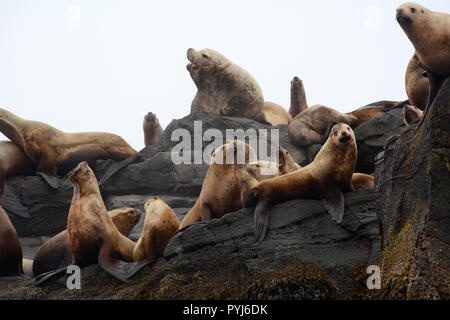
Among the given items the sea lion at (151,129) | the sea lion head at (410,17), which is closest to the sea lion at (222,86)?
A: the sea lion at (151,129)

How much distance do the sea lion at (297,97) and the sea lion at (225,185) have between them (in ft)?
19.4

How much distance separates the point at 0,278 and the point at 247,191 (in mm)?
2844

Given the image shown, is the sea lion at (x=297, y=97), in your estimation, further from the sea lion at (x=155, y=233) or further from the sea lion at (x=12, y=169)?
the sea lion at (x=155, y=233)

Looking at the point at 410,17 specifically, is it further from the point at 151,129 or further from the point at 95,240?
the point at 151,129

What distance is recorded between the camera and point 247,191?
6406 millimetres

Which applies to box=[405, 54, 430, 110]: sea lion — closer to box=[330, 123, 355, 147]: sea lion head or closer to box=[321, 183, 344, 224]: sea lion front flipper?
box=[330, 123, 355, 147]: sea lion head

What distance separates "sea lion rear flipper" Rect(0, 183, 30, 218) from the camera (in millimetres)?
9125

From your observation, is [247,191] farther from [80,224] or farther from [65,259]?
[65,259]

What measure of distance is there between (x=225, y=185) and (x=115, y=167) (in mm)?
3601

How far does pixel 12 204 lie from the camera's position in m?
9.20

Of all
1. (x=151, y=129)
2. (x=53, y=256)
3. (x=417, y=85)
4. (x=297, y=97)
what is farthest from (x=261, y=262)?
(x=151, y=129)

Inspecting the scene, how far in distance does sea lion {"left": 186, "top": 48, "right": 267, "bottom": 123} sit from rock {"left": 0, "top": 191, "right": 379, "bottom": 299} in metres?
5.27

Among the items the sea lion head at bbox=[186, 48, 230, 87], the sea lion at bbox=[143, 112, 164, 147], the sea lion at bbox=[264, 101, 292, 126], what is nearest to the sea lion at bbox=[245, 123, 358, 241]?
the sea lion head at bbox=[186, 48, 230, 87]
